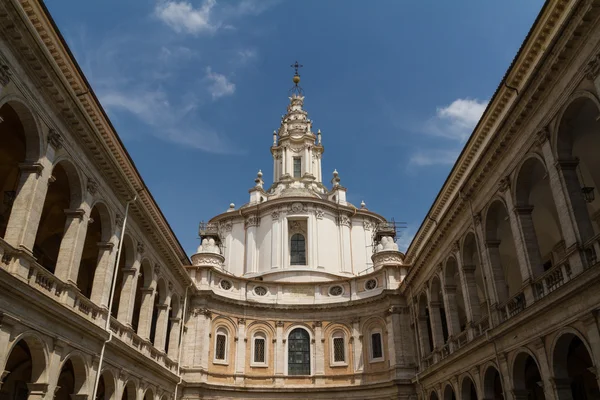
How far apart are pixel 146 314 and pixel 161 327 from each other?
292 centimetres

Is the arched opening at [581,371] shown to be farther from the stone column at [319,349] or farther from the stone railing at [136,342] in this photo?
the stone railing at [136,342]

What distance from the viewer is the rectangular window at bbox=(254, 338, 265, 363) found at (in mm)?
35406

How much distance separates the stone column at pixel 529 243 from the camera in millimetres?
17531

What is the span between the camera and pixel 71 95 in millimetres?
16359

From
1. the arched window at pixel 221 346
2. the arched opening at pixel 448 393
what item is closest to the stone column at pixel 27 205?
the arched opening at pixel 448 393

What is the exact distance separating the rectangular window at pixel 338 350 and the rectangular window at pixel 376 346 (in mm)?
2109

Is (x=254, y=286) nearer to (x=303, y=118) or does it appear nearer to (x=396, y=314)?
(x=396, y=314)

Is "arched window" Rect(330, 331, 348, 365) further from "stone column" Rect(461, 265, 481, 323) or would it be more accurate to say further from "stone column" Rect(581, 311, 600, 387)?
"stone column" Rect(581, 311, 600, 387)

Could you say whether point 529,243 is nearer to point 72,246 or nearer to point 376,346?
point 72,246

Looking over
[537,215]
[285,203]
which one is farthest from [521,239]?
[285,203]

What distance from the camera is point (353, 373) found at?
3466 cm

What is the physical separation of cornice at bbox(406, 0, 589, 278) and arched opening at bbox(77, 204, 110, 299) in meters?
15.0

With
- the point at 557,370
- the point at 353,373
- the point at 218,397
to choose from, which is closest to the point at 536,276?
the point at 557,370

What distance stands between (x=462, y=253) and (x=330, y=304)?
49.3 feet
